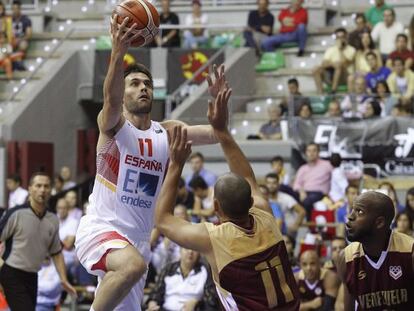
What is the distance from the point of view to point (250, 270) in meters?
7.77

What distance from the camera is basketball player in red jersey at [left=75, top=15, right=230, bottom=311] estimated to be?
30.7 ft

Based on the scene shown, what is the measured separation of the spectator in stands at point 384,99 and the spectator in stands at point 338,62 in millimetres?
1816

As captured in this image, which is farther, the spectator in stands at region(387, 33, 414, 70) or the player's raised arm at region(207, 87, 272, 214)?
the spectator in stands at region(387, 33, 414, 70)

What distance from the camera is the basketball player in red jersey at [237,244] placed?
304 inches

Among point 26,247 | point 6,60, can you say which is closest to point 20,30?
point 6,60

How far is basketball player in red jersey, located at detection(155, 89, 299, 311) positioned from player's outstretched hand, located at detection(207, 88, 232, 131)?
0.49 metres

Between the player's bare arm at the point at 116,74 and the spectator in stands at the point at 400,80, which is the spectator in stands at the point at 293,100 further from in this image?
the player's bare arm at the point at 116,74

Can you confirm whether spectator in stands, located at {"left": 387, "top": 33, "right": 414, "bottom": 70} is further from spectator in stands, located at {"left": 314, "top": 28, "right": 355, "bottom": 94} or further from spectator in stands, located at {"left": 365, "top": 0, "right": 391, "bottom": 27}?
spectator in stands, located at {"left": 365, "top": 0, "right": 391, "bottom": 27}

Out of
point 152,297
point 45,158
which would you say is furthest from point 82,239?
point 45,158

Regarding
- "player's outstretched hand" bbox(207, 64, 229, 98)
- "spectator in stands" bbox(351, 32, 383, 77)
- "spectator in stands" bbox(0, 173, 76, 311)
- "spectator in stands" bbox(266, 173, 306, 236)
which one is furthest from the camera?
"spectator in stands" bbox(351, 32, 383, 77)

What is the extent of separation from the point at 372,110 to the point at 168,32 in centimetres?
550

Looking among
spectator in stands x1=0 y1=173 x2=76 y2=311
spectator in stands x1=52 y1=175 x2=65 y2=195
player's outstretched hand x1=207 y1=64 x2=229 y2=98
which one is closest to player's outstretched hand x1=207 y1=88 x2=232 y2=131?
player's outstretched hand x1=207 y1=64 x2=229 y2=98

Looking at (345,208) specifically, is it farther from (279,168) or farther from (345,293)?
(345,293)

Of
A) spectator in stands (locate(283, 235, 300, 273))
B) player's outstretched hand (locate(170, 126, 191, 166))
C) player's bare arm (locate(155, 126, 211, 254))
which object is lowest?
spectator in stands (locate(283, 235, 300, 273))
